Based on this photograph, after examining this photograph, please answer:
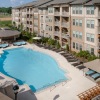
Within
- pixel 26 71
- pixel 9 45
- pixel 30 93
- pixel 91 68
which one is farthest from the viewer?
pixel 9 45

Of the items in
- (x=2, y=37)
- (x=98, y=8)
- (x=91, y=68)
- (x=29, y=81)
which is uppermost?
(x=98, y=8)

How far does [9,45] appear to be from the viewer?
Answer: 55594 mm

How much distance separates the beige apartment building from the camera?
128 ft

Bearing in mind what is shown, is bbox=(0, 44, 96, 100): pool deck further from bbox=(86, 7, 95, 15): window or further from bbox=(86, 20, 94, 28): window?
bbox=(86, 7, 95, 15): window

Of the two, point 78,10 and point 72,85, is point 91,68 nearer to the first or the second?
point 72,85

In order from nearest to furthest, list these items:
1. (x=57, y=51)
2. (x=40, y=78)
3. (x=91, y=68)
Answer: (x=91, y=68)
(x=40, y=78)
(x=57, y=51)

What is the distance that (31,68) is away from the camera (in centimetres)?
3816

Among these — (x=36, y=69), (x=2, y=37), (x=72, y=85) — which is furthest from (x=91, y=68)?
(x=2, y=37)

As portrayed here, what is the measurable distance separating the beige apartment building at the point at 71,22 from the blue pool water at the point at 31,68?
7625 millimetres

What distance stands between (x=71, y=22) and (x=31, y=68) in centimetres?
1565

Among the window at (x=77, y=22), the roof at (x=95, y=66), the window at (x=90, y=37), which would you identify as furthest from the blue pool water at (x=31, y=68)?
the window at (x=77, y=22)

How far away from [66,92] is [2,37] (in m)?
38.4

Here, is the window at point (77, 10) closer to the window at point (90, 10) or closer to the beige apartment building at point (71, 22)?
the beige apartment building at point (71, 22)

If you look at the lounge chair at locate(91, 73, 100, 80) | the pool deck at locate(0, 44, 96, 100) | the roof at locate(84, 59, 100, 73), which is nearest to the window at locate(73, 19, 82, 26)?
the pool deck at locate(0, 44, 96, 100)
